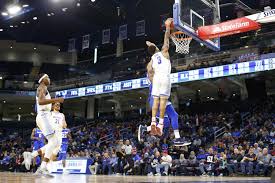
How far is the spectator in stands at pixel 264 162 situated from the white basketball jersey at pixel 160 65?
26.5ft

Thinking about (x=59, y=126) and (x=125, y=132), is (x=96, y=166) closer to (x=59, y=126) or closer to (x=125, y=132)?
(x=59, y=126)

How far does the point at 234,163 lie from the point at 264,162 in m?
1.14

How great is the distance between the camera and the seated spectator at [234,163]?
13453 mm

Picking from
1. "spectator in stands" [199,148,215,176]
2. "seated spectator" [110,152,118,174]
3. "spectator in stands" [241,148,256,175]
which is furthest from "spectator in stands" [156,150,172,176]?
"spectator in stands" [241,148,256,175]

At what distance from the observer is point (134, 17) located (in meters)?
30.4

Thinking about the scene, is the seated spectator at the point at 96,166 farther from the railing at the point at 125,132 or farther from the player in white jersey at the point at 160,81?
the player in white jersey at the point at 160,81

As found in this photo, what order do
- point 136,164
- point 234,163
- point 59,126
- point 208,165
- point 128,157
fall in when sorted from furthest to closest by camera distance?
point 128,157 < point 136,164 < point 208,165 < point 234,163 < point 59,126

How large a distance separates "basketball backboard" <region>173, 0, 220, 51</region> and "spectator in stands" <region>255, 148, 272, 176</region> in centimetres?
447

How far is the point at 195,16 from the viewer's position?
10891mm

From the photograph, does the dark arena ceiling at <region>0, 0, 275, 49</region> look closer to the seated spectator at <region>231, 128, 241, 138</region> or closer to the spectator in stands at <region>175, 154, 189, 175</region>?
the seated spectator at <region>231, 128, 241, 138</region>

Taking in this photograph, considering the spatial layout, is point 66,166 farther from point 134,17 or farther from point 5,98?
point 5,98

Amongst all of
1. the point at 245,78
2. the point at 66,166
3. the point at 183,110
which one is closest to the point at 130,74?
the point at 183,110

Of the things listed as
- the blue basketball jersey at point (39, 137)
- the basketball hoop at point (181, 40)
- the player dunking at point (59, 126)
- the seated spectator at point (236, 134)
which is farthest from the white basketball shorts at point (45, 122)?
the seated spectator at point (236, 134)

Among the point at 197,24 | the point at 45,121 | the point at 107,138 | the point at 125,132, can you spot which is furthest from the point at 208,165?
the point at 107,138
